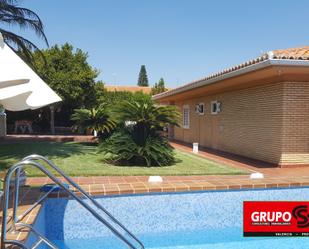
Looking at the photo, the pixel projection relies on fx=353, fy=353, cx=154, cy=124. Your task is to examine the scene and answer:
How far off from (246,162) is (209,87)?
4534 millimetres

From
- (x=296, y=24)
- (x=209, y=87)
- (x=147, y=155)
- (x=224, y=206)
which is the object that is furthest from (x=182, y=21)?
(x=224, y=206)

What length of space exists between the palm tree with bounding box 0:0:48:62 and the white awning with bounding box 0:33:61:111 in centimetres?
1176

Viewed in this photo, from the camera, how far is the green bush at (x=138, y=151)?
1066cm

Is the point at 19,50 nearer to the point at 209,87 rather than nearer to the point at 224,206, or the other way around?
the point at 209,87

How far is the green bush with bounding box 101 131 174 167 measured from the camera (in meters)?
10.7

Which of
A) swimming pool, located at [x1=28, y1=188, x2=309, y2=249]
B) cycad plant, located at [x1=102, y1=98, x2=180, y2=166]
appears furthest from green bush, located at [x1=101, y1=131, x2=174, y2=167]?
swimming pool, located at [x1=28, y1=188, x2=309, y2=249]

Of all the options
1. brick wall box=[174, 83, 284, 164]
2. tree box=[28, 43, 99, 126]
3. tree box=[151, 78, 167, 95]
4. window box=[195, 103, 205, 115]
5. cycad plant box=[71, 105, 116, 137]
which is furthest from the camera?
tree box=[151, 78, 167, 95]

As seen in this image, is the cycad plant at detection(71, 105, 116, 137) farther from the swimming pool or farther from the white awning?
the white awning

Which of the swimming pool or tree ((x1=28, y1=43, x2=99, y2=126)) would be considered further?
tree ((x1=28, y1=43, x2=99, y2=126))

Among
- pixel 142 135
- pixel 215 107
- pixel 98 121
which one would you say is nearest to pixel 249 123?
pixel 215 107

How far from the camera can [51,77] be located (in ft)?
85.6

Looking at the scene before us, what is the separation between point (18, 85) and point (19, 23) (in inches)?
516

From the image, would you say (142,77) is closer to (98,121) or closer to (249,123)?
(98,121)

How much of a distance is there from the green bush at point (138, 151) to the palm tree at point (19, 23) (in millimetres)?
7796
